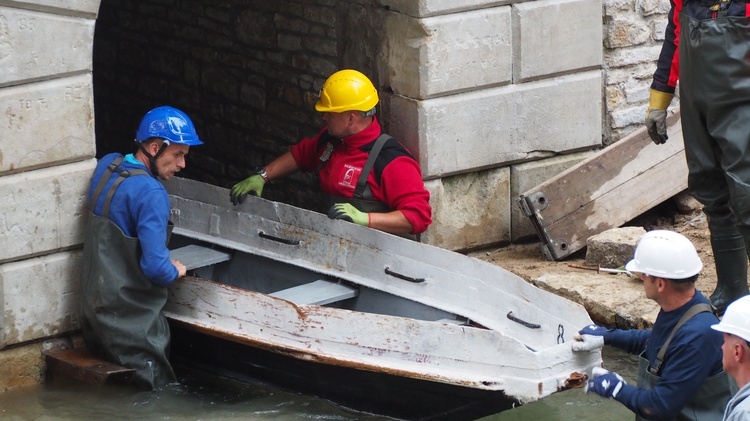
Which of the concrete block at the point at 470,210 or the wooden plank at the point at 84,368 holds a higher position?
the concrete block at the point at 470,210

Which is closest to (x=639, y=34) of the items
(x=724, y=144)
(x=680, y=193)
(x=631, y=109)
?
(x=631, y=109)

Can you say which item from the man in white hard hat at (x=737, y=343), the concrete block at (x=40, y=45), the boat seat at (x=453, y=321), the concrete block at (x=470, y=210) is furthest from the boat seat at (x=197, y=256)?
the man in white hard hat at (x=737, y=343)

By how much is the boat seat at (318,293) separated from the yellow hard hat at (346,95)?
91 cm

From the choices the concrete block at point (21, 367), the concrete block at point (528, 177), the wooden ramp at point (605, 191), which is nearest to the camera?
the concrete block at point (21, 367)

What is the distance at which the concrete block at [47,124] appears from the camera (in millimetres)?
5535

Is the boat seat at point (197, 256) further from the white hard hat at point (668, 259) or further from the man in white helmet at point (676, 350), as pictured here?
the white hard hat at point (668, 259)

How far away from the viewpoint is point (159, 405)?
5566mm

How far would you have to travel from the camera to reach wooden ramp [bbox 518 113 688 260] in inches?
274

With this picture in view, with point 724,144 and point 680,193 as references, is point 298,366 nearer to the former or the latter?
point 724,144

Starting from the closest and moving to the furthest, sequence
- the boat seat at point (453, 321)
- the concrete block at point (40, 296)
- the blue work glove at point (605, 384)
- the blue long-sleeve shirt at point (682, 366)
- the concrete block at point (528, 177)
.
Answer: the blue long-sleeve shirt at point (682, 366) < the blue work glove at point (605, 384) < the boat seat at point (453, 321) < the concrete block at point (40, 296) < the concrete block at point (528, 177)

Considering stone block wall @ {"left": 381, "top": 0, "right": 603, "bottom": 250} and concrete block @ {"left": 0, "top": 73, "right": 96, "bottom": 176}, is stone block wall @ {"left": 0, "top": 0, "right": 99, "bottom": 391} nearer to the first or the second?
concrete block @ {"left": 0, "top": 73, "right": 96, "bottom": 176}

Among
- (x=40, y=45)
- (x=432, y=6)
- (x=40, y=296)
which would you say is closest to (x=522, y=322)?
(x=432, y=6)

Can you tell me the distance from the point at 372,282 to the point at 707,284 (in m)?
1.88

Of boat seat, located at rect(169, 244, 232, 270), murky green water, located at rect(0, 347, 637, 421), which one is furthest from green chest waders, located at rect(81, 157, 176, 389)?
boat seat, located at rect(169, 244, 232, 270)
